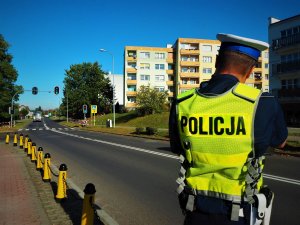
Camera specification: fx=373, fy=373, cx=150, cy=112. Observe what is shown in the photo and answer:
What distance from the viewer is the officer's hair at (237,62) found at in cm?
224

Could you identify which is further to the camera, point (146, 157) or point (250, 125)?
point (146, 157)

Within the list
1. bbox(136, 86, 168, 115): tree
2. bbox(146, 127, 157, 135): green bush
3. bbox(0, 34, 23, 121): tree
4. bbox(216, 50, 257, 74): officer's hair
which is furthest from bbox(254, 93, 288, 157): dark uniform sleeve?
bbox(0, 34, 23, 121): tree

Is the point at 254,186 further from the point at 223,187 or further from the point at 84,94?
the point at 84,94

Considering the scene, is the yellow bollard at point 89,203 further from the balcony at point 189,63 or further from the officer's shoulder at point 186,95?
the balcony at point 189,63

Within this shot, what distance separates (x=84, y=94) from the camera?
3529 inches

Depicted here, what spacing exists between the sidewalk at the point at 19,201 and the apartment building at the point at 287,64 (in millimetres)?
31830

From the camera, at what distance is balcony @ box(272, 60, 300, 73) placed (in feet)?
125

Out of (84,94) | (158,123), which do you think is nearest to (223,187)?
(158,123)

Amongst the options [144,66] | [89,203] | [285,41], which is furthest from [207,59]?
[89,203]

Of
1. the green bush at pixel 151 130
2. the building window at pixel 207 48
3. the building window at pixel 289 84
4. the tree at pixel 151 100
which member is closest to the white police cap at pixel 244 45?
the green bush at pixel 151 130

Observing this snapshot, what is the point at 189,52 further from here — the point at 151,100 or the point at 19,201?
the point at 19,201

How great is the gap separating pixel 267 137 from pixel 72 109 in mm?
92605

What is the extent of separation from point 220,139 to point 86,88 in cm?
8923

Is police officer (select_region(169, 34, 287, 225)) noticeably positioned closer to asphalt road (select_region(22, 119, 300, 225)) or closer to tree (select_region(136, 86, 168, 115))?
asphalt road (select_region(22, 119, 300, 225))
